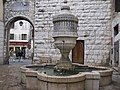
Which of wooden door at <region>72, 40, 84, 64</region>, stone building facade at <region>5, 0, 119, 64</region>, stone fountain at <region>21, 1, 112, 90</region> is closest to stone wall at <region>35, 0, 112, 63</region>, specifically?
stone building facade at <region>5, 0, 119, 64</region>

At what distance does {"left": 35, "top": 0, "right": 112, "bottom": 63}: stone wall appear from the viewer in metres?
13.7

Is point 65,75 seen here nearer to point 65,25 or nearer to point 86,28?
point 65,25

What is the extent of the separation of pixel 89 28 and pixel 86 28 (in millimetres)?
204

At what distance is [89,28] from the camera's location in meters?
13.8

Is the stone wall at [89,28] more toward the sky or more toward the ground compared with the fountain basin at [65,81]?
more toward the sky

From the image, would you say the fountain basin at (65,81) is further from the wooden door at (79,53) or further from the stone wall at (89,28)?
the wooden door at (79,53)

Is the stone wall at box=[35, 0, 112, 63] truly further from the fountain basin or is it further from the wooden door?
the fountain basin

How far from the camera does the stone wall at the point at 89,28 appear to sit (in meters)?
13.7

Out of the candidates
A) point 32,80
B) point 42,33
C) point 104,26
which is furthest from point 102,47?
point 32,80

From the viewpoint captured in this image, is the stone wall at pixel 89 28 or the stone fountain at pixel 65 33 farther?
the stone wall at pixel 89 28

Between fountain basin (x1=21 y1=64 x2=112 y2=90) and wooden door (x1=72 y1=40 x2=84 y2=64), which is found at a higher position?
wooden door (x1=72 y1=40 x2=84 y2=64)

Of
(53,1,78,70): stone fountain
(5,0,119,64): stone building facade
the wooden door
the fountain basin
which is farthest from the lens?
the wooden door

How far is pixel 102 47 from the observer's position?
13688 millimetres

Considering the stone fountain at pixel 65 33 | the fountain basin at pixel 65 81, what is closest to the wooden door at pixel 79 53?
the stone fountain at pixel 65 33
